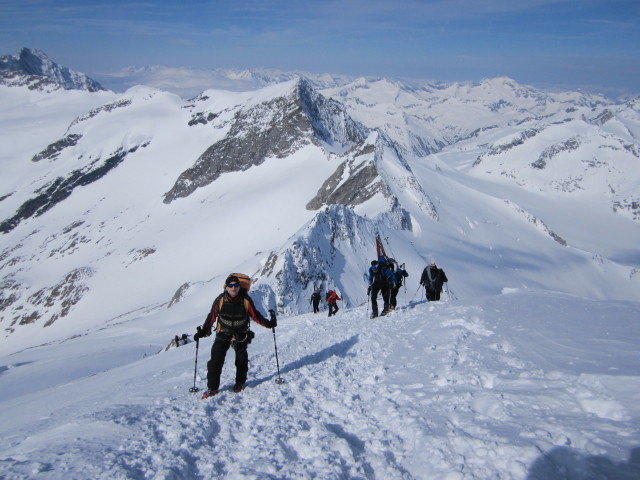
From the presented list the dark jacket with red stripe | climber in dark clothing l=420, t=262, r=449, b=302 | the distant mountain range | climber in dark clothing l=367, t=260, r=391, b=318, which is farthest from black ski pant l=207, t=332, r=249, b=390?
the distant mountain range

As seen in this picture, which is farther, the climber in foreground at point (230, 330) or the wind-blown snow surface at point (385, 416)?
the climber in foreground at point (230, 330)

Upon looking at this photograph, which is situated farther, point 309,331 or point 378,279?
point 378,279

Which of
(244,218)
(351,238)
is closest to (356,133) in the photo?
(244,218)

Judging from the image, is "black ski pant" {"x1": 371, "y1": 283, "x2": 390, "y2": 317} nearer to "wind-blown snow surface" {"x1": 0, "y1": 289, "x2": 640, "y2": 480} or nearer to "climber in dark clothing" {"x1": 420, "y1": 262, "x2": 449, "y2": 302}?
"climber in dark clothing" {"x1": 420, "y1": 262, "x2": 449, "y2": 302}

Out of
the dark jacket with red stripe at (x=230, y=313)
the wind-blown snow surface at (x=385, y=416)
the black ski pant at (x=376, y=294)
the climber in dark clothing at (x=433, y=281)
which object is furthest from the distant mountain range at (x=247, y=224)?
the dark jacket with red stripe at (x=230, y=313)

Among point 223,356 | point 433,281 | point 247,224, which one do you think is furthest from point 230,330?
point 247,224

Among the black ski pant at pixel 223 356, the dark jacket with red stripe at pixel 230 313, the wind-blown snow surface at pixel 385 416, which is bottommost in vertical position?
the wind-blown snow surface at pixel 385 416

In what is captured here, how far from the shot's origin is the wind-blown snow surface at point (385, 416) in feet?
14.5

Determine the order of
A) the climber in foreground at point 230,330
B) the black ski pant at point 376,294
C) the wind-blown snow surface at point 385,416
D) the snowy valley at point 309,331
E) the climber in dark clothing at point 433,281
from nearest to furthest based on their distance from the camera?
the wind-blown snow surface at point 385,416, the snowy valley at point 309,331, the climber in foreground at point 230,330, the black ski pant at point 376,294, the climber in dark clothing at point 433,281

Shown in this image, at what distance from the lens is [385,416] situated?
573cm

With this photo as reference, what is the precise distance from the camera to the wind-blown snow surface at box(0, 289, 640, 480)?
441cm

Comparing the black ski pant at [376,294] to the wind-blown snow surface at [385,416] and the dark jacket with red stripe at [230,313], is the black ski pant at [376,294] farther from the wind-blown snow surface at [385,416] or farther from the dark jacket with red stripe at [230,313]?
the dark jacket with red stripe at [230,313]

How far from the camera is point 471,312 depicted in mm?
11125

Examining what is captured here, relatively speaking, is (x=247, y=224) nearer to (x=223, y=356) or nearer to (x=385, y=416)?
(x=223, y=356)
